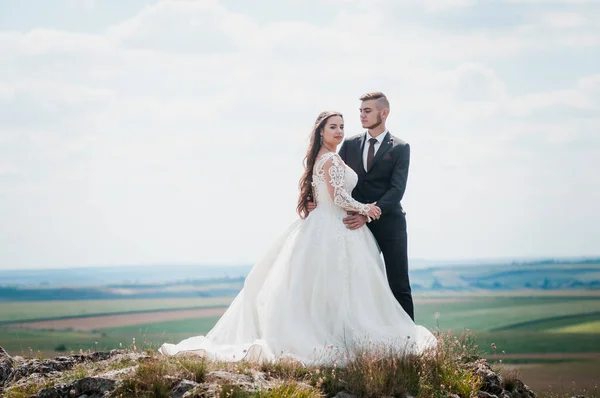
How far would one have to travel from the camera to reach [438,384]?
11172 mm

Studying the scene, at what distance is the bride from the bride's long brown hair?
2cm

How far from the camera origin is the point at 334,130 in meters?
11.8

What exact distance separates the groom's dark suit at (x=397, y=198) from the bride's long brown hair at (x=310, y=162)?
1.09 meters

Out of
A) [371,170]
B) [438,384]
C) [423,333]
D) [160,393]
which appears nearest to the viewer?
[160,393]

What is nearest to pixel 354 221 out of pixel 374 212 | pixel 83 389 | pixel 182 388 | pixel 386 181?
pixel 374 212

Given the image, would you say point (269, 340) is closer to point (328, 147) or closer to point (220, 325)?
point (220, 325)

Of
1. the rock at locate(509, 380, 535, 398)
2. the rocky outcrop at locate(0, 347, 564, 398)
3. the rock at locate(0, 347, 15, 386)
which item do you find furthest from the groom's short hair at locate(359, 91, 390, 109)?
the rock at locate(0, 347, 15, 386)

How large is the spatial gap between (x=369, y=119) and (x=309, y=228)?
2.28 metres

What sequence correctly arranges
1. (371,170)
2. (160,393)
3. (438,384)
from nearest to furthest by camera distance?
1. (160,393)
2. (438,384)
3. (371,170)

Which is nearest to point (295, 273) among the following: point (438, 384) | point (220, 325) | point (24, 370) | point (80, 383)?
→ point (220, 325)

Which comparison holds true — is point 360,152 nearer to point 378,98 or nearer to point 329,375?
point 378,98

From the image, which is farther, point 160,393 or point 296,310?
point 296,310

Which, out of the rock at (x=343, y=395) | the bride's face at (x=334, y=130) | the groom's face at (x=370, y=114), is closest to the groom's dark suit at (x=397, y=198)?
the groom's face at (x=370, y=114)

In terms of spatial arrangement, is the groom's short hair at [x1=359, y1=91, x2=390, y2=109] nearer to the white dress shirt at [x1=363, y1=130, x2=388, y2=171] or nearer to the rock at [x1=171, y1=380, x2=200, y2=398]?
the white dress shirt at [x1=363, y1=130, x2=388, y2=171]
